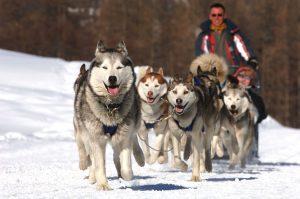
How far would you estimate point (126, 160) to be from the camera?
543 centimetres

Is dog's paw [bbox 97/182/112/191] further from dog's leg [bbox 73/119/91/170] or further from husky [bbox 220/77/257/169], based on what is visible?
husky [bbox 220/77/257/169]

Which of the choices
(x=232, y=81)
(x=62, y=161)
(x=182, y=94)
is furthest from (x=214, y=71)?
(x=62, y=161)

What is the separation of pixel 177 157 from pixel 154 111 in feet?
2.69

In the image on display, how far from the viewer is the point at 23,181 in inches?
234

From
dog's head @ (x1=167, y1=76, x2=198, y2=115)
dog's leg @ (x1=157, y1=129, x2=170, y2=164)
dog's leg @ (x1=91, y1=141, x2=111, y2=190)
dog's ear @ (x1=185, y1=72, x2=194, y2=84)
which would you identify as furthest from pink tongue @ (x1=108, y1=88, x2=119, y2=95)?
dog's leg @ (x1=157, y1=129, x2=170, y2=164)

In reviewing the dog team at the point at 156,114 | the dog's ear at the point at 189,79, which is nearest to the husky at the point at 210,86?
the dog team at the point at 156,114

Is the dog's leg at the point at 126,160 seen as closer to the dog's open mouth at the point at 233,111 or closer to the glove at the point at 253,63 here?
the dog's open mouth at the point at 233,111

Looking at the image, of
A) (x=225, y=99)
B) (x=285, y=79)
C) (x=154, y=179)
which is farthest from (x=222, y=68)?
(x=285, y=79)

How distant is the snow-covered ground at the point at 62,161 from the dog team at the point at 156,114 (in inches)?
8.3

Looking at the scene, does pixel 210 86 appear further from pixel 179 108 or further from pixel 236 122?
pixel 236 122

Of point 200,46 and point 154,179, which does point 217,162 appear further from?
point 154,179

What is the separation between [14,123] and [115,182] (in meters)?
8.13

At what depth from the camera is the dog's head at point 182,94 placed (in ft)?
21.5

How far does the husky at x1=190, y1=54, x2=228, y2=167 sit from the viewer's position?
713 centimetres
